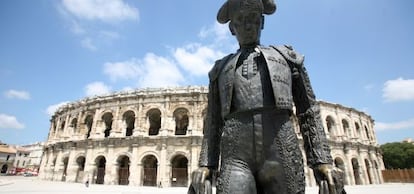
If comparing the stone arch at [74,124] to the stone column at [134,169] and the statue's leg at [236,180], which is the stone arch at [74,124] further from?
the statue's leg at [236,180]

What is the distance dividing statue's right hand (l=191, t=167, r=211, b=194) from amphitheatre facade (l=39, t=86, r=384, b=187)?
1620cm

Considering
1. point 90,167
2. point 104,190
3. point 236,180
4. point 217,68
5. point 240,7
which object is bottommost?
point 104,190

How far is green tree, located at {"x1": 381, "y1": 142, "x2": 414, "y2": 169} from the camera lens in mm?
33344

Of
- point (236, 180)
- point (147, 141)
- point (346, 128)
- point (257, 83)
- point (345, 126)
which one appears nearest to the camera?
point (236, 180)

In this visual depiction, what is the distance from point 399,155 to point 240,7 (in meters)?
42.9

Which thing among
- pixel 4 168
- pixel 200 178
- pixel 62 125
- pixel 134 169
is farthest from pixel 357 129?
pixel 4 168

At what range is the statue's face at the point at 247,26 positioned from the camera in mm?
2062

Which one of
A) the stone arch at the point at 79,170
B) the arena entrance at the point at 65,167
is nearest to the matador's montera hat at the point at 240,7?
the stone arch at the point at 79,170

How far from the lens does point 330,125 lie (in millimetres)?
22906

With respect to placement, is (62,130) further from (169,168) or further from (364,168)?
(364,168)

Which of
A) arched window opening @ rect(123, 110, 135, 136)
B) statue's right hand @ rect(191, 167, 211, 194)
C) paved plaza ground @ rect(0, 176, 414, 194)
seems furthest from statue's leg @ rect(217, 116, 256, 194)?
arched window opening @ rect(123, 110, 135, 136)

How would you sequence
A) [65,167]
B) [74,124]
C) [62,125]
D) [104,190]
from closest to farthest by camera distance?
[104,190] → [65,167] → [74,124] → [62,125]

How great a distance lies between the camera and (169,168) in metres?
17.9

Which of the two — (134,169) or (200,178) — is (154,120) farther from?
(200,178)
